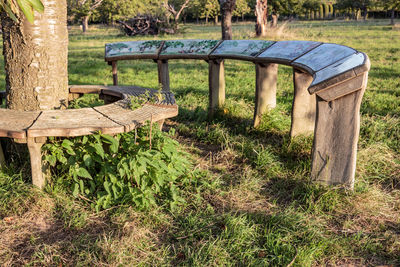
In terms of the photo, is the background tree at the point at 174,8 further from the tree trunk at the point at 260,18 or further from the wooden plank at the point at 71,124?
the wooden plank at the point at 71,124

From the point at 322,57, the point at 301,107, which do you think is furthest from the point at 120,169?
the point at 301,107

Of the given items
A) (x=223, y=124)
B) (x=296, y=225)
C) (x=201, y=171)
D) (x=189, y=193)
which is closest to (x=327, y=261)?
(x=296, y=225)

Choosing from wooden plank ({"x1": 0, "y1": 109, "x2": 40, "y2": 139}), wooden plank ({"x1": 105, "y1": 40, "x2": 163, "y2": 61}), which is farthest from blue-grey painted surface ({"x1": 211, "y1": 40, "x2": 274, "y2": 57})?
wooden plank ({"x1": 0, "y1": 109, "x2": 40, "y2": 139})

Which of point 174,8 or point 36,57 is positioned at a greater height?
point 174,8

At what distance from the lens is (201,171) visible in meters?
3.52

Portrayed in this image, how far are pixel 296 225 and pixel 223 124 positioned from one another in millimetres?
2313

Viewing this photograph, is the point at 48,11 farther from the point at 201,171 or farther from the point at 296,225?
→ the point at 296,225

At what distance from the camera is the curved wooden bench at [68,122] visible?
2.60 metres

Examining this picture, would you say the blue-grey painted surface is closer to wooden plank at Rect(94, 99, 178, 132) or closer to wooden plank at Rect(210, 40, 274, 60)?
wooden plank at Rect(210, 40, 274, 60)

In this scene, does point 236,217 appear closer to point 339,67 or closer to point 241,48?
point 339,67

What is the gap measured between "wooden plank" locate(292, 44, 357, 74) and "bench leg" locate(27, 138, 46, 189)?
2.31 m

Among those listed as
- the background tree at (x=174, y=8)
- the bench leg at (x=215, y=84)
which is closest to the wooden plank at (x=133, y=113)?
the bench leg at (x=215, y=84)

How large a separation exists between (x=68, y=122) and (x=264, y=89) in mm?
2535

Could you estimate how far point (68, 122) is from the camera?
275cm
